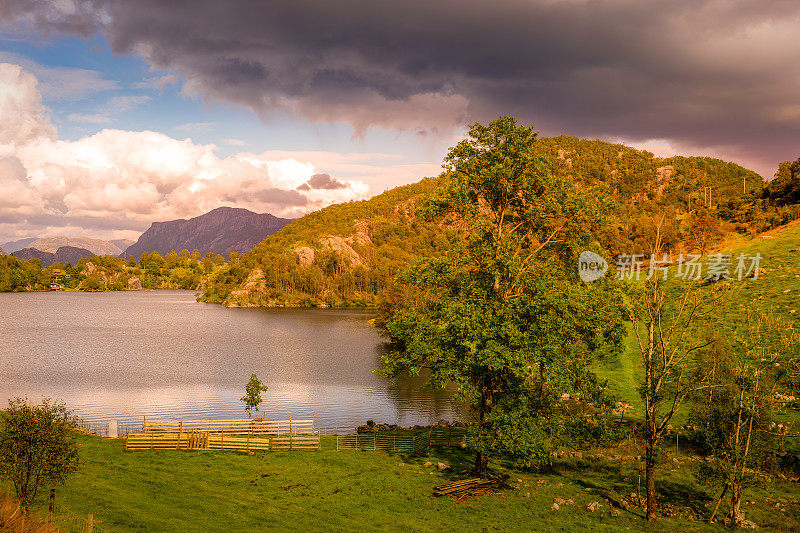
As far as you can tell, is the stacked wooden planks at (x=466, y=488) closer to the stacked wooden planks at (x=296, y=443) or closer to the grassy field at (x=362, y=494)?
the grassy field at (x=362, y=494)

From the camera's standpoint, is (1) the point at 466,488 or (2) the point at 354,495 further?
(1) the point at 466,488

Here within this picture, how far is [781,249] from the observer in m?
90.2

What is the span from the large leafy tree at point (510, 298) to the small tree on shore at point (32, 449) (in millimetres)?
19830

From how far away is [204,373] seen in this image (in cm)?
→ 8156

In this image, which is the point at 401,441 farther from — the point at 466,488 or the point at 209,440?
the point at 209,440

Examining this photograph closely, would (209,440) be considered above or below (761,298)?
below

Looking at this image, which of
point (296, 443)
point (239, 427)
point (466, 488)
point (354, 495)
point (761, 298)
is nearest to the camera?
point (354, 495)

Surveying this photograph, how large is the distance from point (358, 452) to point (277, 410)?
2149 centimetres

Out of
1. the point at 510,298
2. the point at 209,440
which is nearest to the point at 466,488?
the point at 510,298

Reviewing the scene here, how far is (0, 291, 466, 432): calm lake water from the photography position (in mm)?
60500

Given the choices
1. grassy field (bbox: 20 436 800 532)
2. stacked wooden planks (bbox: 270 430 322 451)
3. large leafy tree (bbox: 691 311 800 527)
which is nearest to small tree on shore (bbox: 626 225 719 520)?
large leafy tree (bbox: 691 311 800 527)

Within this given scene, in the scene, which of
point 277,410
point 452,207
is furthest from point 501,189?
point 277,410

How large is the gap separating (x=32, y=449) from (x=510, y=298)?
2820 centimetres

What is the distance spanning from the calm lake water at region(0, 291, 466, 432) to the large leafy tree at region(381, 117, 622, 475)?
999 inches
